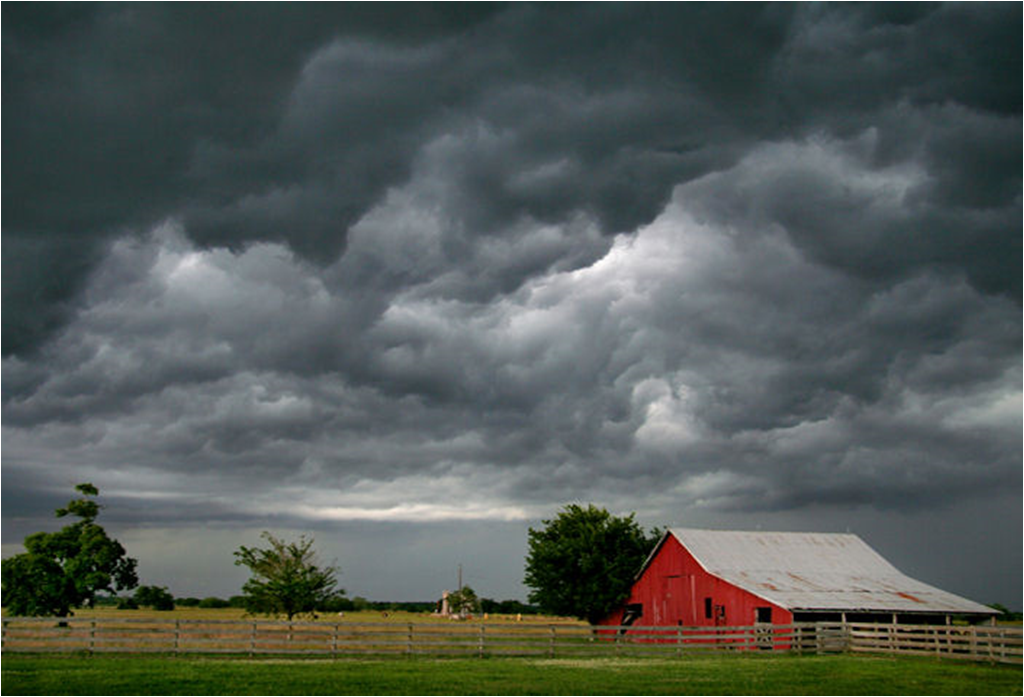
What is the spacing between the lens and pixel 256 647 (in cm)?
3419

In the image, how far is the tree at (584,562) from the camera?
191ft

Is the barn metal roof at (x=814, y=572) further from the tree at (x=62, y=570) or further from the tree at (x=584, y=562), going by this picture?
the tree at (x=62, y=570)

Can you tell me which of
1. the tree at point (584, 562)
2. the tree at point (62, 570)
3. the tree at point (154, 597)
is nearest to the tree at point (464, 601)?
the tree at point (154, 597)

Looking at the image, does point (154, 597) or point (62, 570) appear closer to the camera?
point (62, 570)

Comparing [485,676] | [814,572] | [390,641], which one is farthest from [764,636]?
[485,676]

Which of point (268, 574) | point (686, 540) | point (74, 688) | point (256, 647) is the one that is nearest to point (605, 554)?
point (686, 540)

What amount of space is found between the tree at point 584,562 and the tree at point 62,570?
79.0 feet

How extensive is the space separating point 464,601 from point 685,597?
8010 centimetres

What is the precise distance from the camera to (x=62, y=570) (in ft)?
153

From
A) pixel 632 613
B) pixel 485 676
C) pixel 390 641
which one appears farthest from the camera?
pixel 632 613

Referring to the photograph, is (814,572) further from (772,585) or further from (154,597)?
(154,597)

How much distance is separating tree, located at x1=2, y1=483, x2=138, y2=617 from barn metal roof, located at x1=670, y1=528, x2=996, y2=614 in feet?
97.8

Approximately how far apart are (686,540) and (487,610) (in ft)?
269

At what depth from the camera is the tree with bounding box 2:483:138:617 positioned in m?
45.8
